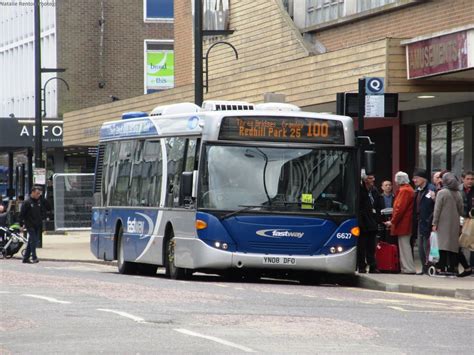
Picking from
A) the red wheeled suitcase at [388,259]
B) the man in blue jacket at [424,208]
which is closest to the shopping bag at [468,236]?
the man in blue jacket at [424,208]

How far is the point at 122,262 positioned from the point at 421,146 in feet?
33.9

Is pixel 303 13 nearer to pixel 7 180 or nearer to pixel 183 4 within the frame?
pixel 183 4

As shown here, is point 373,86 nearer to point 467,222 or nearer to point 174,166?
point 467,222

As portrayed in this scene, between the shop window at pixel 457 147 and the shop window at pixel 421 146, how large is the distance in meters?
1.54

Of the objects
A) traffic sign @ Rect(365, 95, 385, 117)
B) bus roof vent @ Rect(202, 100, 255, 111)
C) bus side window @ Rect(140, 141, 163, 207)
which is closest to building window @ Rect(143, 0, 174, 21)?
bus side window @ Rect(140, 141, 163, 207)

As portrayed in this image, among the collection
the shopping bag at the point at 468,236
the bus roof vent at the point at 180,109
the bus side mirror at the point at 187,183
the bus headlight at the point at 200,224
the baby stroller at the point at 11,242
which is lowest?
the baby stroller at the point at 11,242

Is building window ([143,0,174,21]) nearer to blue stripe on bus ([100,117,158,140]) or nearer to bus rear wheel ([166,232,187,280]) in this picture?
blue stripe on bus ([100,117,158,140])

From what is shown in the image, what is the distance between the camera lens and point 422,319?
52.2 ft

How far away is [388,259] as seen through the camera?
81.7ft

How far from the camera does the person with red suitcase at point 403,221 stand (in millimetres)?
24562

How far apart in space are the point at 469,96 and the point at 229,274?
741 centimetres

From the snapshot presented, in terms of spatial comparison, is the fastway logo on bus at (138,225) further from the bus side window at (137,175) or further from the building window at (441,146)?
the building window at (441,146)

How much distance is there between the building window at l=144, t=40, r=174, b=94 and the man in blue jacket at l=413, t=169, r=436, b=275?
43.8 metres

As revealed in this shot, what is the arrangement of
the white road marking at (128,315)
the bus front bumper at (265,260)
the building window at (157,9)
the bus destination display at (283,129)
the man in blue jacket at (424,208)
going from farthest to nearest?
the building window at (157,9), the man in blue jacket at (424,208), the bus destination display at (283,129), the bus front bumper at (265,260), the white road marking at (128,315)
